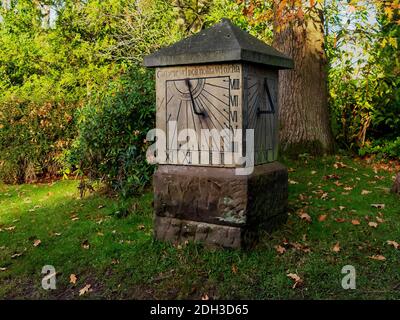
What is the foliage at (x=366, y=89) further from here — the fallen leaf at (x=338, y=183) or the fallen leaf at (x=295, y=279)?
the fallen leaf at (x=295, y=279)

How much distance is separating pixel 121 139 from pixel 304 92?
294 cm

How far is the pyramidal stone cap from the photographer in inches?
149

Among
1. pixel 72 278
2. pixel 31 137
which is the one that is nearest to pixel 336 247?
pixel 72 278

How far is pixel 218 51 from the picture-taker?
381cm

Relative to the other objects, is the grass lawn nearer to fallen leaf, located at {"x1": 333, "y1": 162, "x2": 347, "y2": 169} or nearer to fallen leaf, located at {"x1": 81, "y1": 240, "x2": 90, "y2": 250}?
fallen leaf, located at {"x1": 81, "y1": 240, "x2": 90, "y2": 250}

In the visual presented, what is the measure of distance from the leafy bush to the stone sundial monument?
198cm

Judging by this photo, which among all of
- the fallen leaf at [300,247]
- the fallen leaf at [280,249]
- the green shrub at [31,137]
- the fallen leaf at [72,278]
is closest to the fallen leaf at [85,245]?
the fallen leaf at [72,278]

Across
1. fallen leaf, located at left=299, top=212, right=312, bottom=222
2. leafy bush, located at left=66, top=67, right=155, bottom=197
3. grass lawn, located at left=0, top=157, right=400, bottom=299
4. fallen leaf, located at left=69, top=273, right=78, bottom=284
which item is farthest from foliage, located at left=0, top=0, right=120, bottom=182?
fallen leaf, located at left=299, top=212, right=312, bottom=222

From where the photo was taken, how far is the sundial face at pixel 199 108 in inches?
154

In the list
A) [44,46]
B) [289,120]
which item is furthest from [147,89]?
[44,46]

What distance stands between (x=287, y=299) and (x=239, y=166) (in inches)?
47.9

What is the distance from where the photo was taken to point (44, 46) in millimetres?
11445
